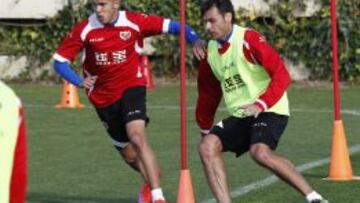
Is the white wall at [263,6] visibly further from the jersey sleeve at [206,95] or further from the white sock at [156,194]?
the jersey sleeve at [206,95]

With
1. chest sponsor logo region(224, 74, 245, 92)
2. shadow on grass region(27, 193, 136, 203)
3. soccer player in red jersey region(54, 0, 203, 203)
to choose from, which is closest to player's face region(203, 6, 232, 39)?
chest sponsor logo region(224, 74, 245, 92)

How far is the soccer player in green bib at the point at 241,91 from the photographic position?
7.74m

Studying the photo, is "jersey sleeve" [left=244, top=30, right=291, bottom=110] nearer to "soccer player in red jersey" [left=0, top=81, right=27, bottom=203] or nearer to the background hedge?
"soccer player in red jersey" [left=0, top=81, right=27, bottom=203]

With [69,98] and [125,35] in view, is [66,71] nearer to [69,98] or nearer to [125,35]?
[125,35]

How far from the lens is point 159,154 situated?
1248 centimetres

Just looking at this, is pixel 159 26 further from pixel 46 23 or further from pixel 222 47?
pixel 46 23

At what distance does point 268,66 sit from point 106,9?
1.64 meters

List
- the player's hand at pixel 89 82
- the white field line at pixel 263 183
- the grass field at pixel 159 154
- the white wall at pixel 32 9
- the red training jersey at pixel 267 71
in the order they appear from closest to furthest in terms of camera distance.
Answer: the red training jersey at pixel 267 71
the player's hand at pixel 89 82
the white field line at pixel 263 183
the grass field at pixel 159 154
the white wall at pixel 32 9

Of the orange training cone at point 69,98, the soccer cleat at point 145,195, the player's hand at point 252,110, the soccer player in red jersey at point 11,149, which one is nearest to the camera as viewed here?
the soccer player in red jersey at point 11,149

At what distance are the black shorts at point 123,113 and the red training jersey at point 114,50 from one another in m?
0.05

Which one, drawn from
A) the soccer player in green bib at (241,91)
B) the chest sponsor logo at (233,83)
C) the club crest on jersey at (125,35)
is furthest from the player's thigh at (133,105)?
the chest sponsor logo at (233,83)

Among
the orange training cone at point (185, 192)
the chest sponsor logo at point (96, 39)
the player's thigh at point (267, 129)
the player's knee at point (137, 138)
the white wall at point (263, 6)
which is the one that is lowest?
the white wall at point (263, 6)

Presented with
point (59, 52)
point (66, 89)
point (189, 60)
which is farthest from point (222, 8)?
point (189, 60)

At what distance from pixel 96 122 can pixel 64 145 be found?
255cm
